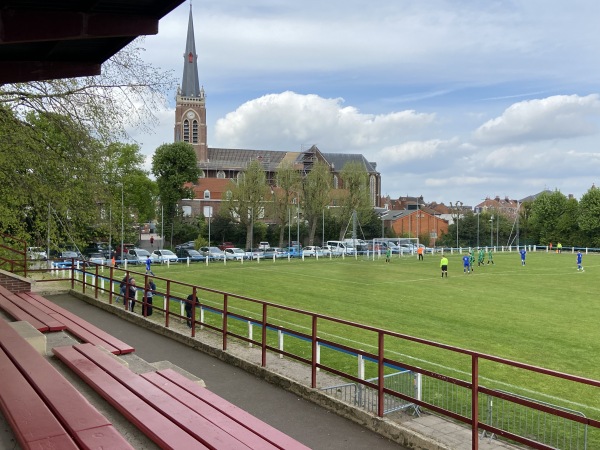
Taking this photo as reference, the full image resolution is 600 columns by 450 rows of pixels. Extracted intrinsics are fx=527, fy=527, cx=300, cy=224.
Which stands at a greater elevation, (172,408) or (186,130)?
(186,130)

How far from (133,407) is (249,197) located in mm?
60723

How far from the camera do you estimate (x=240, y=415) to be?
5.13 m

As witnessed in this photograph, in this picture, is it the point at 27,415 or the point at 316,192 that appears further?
the point at 316,192

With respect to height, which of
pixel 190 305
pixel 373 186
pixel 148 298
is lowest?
pixel 148 298

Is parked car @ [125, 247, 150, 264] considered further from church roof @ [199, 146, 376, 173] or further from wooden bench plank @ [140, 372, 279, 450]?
church roof @ [199, 146, 376, 173]

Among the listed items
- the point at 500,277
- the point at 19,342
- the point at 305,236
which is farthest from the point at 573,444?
the point at 305,236

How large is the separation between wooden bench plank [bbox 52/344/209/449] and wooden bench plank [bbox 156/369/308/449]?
609 millimetres

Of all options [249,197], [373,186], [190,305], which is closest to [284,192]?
[249,197]

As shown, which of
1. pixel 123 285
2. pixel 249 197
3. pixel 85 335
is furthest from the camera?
pixel 249 197

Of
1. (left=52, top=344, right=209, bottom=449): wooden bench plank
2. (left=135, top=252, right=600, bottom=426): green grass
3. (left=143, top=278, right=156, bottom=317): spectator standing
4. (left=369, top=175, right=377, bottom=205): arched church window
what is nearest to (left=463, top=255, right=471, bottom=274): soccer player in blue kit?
(left=135, top=252, right=600, bottom=426): green grass

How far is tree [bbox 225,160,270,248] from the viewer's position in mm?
65062

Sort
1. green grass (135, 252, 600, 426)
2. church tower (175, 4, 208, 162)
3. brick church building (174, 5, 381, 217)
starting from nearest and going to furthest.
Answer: green grass (135, 252, 600, 426) → brick church building (174, 5, 381, 217) → church tower (175, 4, 208, 162)

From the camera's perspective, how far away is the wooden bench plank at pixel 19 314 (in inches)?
337

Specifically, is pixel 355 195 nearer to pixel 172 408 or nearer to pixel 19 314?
pixel 19 314
